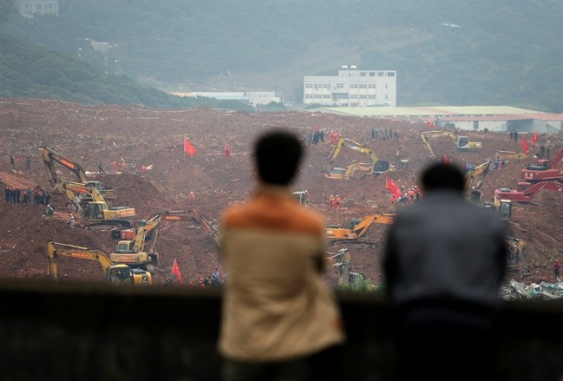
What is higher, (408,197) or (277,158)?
(277,158)

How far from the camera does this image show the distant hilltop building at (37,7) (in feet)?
518

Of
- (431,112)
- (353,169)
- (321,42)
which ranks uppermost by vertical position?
(321,42)

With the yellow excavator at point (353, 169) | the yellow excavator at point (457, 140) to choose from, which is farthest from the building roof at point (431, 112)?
the yellow excavator at point (353, 169)

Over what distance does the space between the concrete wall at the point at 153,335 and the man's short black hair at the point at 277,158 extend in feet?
1.97

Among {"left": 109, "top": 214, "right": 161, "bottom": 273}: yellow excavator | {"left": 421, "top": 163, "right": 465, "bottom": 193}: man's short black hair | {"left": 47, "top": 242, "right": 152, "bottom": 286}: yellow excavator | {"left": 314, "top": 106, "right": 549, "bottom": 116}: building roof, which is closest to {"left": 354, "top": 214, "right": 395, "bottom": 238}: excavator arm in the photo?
{"left": 109, "top": 214, "right": 161, "bottom": 273}: yellow excavator

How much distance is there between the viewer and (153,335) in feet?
14.9

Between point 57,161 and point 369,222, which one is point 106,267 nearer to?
point 369,222

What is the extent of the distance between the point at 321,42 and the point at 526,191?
129 meters

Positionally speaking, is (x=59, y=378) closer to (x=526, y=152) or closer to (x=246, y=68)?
(x=526, y=152)

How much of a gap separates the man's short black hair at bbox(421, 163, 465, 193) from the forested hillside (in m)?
129

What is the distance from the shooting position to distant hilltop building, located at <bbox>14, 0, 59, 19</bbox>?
518 feet

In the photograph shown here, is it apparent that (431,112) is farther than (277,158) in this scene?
Yes

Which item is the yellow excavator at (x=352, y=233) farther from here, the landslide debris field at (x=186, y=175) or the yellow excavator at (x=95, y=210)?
the yellow excavator at (x=95, y=210)

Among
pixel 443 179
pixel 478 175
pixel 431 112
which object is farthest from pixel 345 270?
pixel 431 112
